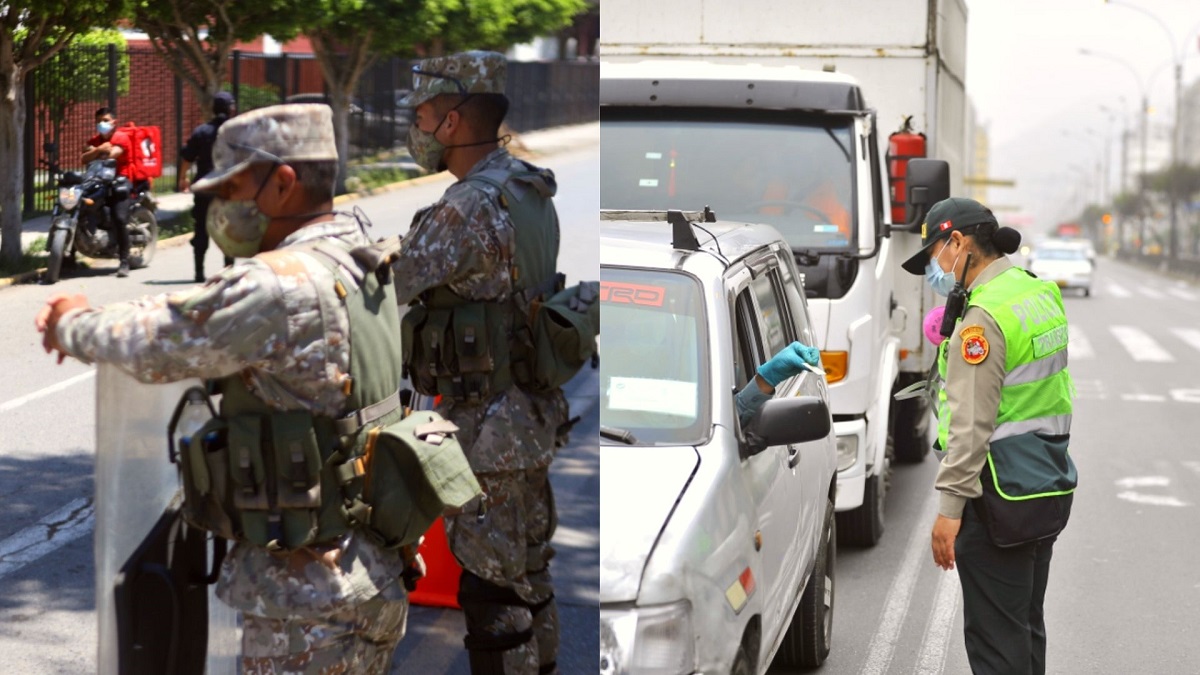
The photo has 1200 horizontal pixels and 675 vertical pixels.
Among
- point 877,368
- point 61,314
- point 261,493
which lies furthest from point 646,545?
point 877,368

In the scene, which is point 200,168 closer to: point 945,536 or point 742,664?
point 742,664

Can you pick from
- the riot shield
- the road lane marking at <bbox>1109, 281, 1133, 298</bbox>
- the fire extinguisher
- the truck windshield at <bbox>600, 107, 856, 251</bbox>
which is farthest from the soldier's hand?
the road lane marking at <bbox>1109, 281, 1133, 298</bbox>

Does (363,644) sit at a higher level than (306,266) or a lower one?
lower

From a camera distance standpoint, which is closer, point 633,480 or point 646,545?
point 646,545

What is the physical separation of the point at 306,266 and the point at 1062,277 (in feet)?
121

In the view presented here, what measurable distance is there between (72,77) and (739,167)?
3.04 m

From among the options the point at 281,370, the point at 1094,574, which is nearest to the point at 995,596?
the point at 281,370

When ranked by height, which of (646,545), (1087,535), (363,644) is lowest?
(1087,535)

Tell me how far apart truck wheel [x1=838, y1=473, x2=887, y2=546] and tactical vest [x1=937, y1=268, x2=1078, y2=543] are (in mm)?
3225

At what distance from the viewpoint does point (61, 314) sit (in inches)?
108

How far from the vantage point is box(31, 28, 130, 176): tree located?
4.88 m

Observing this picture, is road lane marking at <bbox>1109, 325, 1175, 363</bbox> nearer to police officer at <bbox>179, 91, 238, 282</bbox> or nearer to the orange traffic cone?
the orange traffic cone

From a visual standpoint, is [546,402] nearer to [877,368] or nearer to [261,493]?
[261,493]

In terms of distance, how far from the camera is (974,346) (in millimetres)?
4172
